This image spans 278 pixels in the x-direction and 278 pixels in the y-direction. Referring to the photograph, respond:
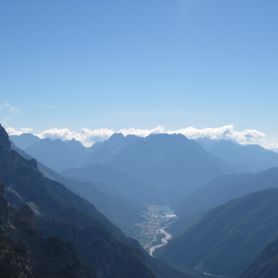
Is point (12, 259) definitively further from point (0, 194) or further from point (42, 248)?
point (0, 194)

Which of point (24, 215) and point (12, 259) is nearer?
point (12, 259)

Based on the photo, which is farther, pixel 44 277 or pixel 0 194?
pixel 0 194

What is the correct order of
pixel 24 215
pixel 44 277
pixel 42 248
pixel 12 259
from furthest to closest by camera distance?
pixel 24 215
pixel 42 248
pixel 44 277
pixel 12 259

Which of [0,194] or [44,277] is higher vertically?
[0,194]

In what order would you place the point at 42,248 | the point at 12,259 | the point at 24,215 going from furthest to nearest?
the point at 24,215 → the point at 42,248 → the point at 12,259

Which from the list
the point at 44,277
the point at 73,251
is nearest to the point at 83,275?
the point at 73,251

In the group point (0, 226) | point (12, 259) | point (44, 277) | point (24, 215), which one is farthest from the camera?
point (24, 215)

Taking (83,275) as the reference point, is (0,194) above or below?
above

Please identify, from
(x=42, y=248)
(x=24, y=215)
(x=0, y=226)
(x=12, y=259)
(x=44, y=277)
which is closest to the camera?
(x=12, y=259)

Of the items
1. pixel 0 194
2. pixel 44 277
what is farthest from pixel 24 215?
pixel 44 277

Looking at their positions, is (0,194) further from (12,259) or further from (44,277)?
(12,259)
